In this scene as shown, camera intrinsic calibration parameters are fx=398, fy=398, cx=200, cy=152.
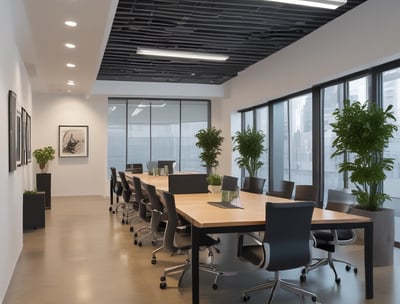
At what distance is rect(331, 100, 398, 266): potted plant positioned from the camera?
15.1 ft

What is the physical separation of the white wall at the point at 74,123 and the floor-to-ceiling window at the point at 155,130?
0.34 metres

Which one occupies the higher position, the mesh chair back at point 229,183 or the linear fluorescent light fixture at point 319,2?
the linear fluorescent light fixture at point 319,2

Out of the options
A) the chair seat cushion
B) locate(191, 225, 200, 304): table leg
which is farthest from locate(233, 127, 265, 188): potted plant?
locate(191, 225, 200, 304): table leg

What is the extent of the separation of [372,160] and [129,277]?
311 centimetres

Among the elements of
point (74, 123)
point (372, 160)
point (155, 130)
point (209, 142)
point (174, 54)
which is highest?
point (174, 54)

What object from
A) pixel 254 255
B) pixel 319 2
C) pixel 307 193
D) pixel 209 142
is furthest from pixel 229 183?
pixel 209 142

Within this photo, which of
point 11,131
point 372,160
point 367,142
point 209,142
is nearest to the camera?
point 11,131

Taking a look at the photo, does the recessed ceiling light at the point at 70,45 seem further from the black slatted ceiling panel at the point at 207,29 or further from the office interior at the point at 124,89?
the black slatted ceiling panel at the point at 207,29

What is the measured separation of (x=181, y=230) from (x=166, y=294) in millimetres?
782

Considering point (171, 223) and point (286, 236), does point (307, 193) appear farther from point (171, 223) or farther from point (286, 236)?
point (171, 223)

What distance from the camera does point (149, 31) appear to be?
696 centimetres

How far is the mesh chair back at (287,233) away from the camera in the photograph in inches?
124

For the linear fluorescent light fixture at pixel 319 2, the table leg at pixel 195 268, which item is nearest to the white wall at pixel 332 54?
the linear fluorescent light fixture at pixel 319 2

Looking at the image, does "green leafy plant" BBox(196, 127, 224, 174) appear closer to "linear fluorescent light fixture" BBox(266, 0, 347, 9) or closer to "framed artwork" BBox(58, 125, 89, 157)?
"framed artwork" BBox(58, 125, 89, 157)
